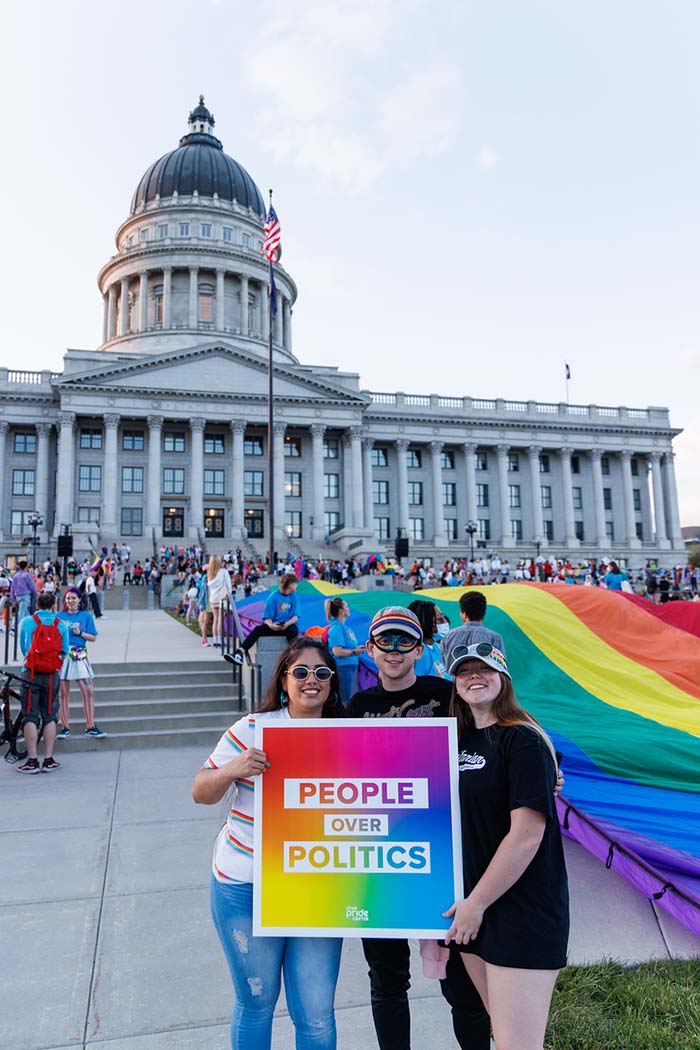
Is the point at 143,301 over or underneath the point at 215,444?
over

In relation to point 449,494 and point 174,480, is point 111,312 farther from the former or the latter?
point 449,494

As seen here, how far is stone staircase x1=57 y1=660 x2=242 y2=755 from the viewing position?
1062 cm

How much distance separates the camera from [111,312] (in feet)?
263

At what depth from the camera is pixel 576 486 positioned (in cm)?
7181

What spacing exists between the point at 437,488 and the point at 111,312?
43088mm

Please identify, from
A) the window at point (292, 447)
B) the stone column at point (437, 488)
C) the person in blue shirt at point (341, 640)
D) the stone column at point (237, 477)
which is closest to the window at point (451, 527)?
the stone column at point (437, 488)

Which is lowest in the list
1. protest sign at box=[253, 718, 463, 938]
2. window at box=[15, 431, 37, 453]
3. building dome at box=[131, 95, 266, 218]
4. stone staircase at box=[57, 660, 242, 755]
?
stone staircase at box=[57, 660, 242, 755]

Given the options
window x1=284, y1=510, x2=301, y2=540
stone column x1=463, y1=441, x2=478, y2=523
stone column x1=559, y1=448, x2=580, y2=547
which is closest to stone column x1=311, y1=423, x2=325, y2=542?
window x1=284, y1=510, x2=301, y2=540

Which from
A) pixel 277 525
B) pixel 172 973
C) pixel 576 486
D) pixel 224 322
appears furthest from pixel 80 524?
pixel 172 973

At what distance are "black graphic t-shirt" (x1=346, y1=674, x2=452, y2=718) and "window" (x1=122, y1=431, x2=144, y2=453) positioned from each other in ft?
195

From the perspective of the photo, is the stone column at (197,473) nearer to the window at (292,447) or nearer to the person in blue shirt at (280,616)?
the window at (292,447)

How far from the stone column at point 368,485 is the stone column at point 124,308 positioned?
31.3m

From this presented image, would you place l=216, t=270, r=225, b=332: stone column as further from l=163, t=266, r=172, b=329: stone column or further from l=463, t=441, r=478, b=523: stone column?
l=463, t=441, r=478, b=523: stone column

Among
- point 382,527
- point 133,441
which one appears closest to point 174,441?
point 133,441
